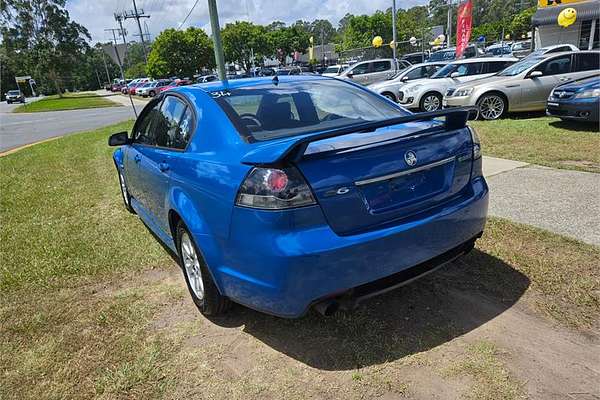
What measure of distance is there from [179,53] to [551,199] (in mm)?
60704

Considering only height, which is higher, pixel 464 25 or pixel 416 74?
pixel 464 25

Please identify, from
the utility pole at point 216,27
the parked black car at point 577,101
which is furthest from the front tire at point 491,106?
the utility pole at point 216,27

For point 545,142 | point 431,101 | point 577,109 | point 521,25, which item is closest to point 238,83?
point 545,142

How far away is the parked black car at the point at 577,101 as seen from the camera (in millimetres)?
8117

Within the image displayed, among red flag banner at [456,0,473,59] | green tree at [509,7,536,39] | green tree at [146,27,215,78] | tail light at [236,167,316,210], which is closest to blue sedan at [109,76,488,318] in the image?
tail light at [236,167,316,210]

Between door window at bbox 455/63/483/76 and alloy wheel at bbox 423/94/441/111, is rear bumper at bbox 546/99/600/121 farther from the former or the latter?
door window at bbox 455/63/483/76

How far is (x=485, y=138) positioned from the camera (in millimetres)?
8414

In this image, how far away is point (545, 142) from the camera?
770 cm

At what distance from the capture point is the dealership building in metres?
25.4

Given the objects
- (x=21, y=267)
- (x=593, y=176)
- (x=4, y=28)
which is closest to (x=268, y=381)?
(x=21, y=267)

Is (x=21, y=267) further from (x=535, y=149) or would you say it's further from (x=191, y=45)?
(x=191, y=45)

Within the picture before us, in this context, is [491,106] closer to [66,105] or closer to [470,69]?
[470,69]

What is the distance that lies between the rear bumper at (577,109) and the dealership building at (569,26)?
2141 centimetres

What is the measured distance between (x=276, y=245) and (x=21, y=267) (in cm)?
334
